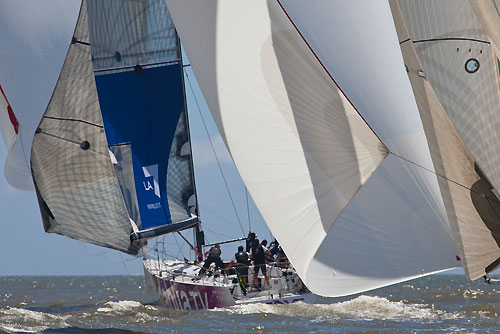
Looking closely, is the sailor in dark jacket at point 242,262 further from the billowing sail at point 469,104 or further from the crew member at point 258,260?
the billowing sail at point 469,104

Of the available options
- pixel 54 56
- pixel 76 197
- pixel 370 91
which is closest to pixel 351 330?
pixel 370 91

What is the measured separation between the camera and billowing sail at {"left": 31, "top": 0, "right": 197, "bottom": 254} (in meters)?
17.0

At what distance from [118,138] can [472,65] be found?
33.1 feet

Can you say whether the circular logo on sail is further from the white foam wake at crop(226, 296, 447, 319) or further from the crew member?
the crew member

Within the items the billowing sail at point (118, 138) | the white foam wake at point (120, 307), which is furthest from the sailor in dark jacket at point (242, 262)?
the white foam wake at point (120, 307)

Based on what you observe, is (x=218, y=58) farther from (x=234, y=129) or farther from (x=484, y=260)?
(x=484, y=260)

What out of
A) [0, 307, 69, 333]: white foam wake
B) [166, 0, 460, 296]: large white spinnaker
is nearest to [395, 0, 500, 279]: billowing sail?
[166, 0, 460, 296]: large white spinnaker

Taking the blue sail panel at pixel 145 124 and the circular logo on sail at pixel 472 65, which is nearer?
the circular logo on sail at pixel 472 65

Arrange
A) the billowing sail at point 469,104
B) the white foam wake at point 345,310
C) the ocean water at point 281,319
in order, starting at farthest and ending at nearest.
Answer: the white foam wake at point 345,310
the ocean water at point 281,319
the billowing sail at point 469,104

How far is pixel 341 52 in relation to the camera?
29.2 ft

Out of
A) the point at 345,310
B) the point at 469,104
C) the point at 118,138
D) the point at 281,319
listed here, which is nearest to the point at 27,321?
the point at 281,319

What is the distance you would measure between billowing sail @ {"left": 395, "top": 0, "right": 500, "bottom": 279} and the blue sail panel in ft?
30.8

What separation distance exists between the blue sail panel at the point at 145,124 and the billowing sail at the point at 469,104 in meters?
9.39

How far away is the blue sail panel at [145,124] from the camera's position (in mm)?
17062
